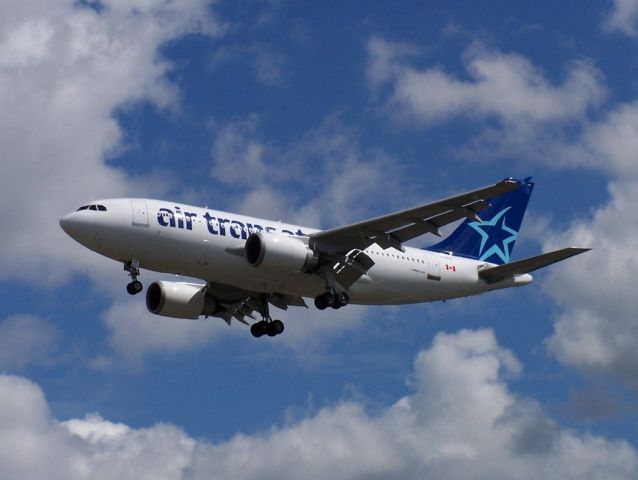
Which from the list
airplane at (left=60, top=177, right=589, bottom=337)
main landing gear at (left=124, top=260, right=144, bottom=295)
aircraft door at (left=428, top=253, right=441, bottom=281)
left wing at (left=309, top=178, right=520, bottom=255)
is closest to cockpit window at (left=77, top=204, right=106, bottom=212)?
airplane at (left=60, top=177, right=589, bottom=337)

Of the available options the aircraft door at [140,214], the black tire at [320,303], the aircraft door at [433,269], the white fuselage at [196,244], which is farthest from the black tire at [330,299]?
the aircraft door at [140,214]

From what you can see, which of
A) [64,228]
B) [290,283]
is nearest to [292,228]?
[290,283]

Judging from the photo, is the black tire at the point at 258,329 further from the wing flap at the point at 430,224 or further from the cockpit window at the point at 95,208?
the cockpit window at the point at 95,208

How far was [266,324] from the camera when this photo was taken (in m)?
51.9

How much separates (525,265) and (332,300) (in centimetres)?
791

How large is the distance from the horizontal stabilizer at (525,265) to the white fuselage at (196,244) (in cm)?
413

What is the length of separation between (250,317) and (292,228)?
249 inches

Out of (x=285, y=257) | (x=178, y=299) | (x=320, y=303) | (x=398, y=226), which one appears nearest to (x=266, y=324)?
(x=178, y=299)

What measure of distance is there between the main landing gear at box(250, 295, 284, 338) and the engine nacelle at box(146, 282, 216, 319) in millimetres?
2128

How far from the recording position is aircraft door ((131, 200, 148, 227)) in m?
43.7

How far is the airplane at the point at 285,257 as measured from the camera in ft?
144

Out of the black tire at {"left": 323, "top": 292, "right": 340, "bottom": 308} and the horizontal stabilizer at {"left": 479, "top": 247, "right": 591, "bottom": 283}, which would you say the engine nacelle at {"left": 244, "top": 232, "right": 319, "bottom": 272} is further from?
the horizontal stabilizer at {"left": 479, "top": 247, "right": 591, "bottom": 283}

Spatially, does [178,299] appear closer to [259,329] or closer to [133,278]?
[259,329]

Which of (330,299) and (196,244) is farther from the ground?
(196,244)
